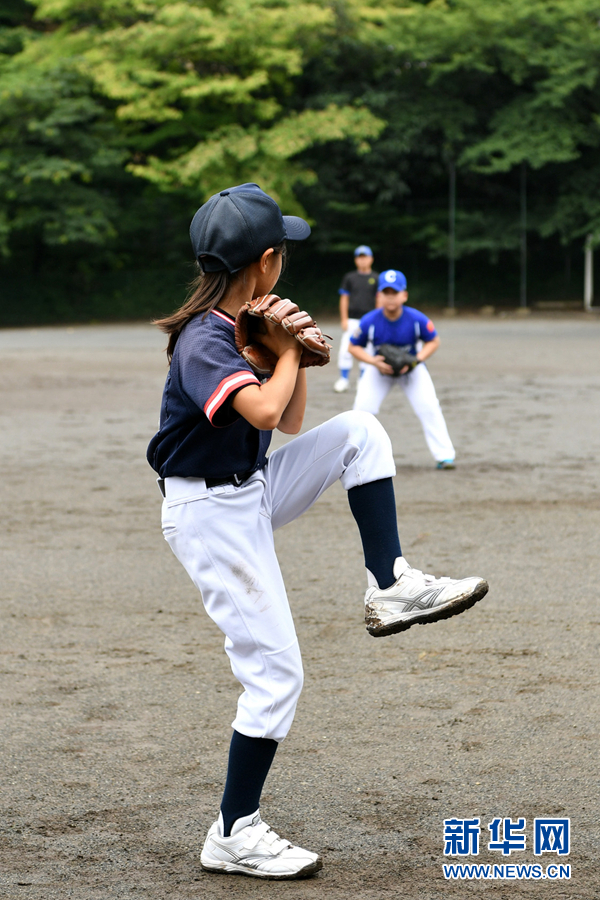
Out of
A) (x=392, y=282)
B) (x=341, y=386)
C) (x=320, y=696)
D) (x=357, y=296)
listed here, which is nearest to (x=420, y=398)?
(x=392, y=282)

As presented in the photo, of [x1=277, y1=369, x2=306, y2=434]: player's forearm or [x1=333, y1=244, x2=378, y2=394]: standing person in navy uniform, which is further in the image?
[x1=333, y1=244, x2=378, y2=394]: standing person in navy uniform

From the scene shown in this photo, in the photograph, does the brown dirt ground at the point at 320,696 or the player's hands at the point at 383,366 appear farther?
the player's hands at the point at 383,366

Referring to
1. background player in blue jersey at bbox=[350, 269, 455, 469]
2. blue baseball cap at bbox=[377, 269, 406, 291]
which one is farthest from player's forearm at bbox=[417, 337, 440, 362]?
blue baseball cap at bbox=[377, 269, 406, 291]

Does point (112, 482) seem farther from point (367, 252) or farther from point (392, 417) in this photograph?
point (367, 252)

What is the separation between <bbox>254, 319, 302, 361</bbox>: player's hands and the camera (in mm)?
2959

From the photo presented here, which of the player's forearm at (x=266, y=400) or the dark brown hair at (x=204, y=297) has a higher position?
the dark brown hair at (x=204, y=297)

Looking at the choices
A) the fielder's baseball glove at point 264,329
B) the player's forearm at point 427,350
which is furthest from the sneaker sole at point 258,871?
the player's forearm at point 427,350

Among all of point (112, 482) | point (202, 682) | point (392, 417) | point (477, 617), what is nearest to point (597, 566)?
point (477, 617)

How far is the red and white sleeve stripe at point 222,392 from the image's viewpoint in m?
2.86

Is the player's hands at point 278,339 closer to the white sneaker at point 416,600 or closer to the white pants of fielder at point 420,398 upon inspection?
the white sneaker at point 416,600

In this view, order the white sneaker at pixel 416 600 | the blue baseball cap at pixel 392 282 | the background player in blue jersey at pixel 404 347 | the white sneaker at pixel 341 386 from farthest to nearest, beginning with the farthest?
the white sneaker at pixel 341 386 → the background player in blue jersey at pixel 404 347 → the blue baseball cap at pixel 392 282 → the white sneaker at pixel 416 600

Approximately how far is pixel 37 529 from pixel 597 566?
4.07 metres

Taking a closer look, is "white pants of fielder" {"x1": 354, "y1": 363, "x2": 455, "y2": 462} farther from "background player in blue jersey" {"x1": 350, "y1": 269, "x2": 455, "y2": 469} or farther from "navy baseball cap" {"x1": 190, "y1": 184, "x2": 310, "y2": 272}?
"navy baseball cap" {"x1": 190, "y1": 184, "x2": 310, "y2": 272}

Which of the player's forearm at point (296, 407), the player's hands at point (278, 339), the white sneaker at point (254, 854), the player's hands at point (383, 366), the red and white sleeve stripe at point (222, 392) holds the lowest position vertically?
the white sneaker at point (254, 854)
